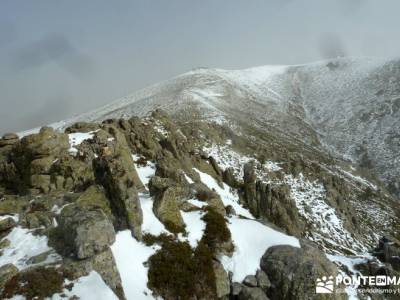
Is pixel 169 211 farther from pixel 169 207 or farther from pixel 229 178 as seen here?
pixel 229 178

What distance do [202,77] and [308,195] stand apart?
8895 centimetres

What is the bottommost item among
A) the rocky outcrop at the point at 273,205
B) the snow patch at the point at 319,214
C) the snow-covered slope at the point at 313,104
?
the snow-covered slope at the point at 313,104

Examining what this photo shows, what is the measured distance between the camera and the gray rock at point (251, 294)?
16.1m

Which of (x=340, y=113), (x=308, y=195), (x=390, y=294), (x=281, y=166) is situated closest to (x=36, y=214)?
(x=390, y=294)

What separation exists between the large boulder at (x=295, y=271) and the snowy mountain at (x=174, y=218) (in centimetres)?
5

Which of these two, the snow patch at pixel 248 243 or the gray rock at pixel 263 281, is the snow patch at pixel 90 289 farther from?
the gray rock at pixel 263 281

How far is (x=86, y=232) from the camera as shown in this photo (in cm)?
1557

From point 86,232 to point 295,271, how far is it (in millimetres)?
8677

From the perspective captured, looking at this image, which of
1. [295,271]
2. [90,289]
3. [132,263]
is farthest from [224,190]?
[90,289]

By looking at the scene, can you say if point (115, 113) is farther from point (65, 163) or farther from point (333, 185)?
point (65, 163)

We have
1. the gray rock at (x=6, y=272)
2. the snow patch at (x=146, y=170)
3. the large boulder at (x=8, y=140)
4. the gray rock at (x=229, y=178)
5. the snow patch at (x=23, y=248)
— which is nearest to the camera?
the gray rock at (x=6, y=272)

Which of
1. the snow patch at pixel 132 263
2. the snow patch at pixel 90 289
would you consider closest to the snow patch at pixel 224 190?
the snow patch at pixel 132 263

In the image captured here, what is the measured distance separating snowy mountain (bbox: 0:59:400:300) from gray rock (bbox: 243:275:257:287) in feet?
0.21

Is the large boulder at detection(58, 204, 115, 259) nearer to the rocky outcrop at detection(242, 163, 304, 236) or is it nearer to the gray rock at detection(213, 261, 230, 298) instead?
the gray rock at detection(213, 261, 230, 298)
